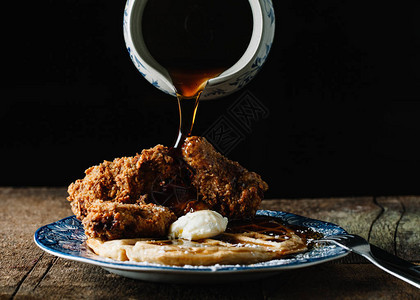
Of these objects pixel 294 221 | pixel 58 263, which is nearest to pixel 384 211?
pixel 294 221

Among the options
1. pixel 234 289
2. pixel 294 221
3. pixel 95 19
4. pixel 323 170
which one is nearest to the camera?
pixel 234 289

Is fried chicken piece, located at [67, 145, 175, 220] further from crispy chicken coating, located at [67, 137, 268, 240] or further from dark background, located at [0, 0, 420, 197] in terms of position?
dark background, located at [0, 0, 420, 197]

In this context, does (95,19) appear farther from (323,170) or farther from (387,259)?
(387,259)

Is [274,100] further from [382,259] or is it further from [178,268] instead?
[178,268]

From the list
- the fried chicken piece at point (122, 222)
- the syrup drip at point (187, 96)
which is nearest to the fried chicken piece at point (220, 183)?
the syrup drip at point (187, 96)

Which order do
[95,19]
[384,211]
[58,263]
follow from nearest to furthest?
[58,263], [384,211], [95,19]

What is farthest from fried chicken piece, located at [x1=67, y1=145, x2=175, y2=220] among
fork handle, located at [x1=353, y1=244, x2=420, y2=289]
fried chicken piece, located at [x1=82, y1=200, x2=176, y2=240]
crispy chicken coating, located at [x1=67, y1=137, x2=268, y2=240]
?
fork handle, located at [x1=353, y1=244, x2=420, y2=289]

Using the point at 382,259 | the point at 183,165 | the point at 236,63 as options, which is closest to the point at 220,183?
the point at 183,165

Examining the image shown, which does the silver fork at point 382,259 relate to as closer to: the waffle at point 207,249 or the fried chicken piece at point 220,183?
the waffle at point 207,249
